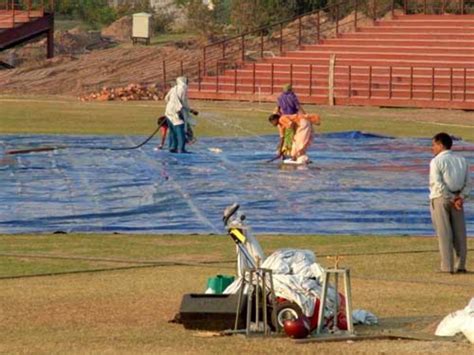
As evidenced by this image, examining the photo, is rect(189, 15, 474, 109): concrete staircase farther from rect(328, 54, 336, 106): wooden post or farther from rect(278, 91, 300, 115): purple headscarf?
rect(278, 91, 300, 115): purple headscarf

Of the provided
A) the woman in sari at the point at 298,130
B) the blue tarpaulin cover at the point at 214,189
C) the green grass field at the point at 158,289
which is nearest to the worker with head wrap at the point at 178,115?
the blue tarpaulin cover at the point at 214,189

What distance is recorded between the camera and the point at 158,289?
16.3m

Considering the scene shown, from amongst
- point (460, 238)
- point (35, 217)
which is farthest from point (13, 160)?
point (460, 238)

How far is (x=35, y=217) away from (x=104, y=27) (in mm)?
72377

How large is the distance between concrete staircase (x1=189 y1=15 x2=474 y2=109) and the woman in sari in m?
22.5

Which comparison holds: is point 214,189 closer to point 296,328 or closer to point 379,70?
point 296,328

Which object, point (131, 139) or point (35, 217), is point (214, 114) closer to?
point (131, 139)

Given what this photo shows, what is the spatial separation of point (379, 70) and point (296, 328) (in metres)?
46.6

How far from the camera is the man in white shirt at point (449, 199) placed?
1764 centimetres

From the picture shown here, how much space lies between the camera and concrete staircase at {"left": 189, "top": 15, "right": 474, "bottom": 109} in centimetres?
5631

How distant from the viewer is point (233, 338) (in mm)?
12992

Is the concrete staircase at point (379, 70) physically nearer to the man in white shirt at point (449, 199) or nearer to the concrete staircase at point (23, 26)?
the concrete staircase at point (23, 26)

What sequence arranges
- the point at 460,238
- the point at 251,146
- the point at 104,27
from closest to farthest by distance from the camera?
the point at 460,238, the point at 251,146, the point at 104,27

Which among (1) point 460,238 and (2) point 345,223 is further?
(2) point 345,223
